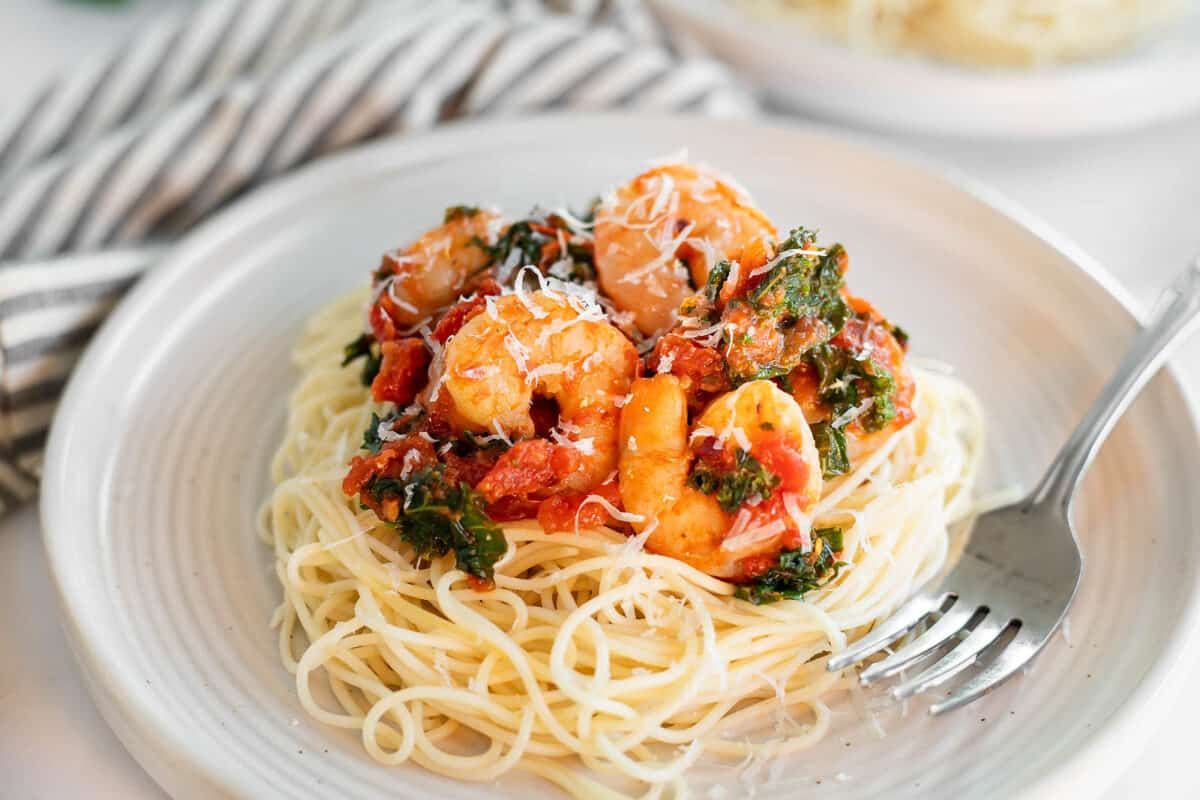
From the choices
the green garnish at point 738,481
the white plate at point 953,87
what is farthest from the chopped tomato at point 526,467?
the white plate at point 953,87

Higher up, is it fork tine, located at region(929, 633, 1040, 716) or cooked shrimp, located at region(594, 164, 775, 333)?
cooked shrimp, located at region(594, 164, 775, 333)

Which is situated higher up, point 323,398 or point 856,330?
point 856,330

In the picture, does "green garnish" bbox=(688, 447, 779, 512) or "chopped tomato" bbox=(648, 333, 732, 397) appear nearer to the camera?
"green garnish" bbox=(688, 447, 779, 512)

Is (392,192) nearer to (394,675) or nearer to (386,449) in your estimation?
(386,449)

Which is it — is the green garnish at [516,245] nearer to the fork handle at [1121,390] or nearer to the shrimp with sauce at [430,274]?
the shrimp with sauce at [430,274]

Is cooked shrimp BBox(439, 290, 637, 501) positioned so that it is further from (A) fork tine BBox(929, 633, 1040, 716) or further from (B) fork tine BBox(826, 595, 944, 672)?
(A) fork tine BBox(929, 633, 1040, 716)

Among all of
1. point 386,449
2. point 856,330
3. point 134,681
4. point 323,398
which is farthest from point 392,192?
point 134,681

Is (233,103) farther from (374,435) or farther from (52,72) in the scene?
(374,435)

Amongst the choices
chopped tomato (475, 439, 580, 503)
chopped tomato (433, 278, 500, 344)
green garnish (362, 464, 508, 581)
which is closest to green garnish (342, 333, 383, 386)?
chopped tomato (433, 278, 500, 344)
